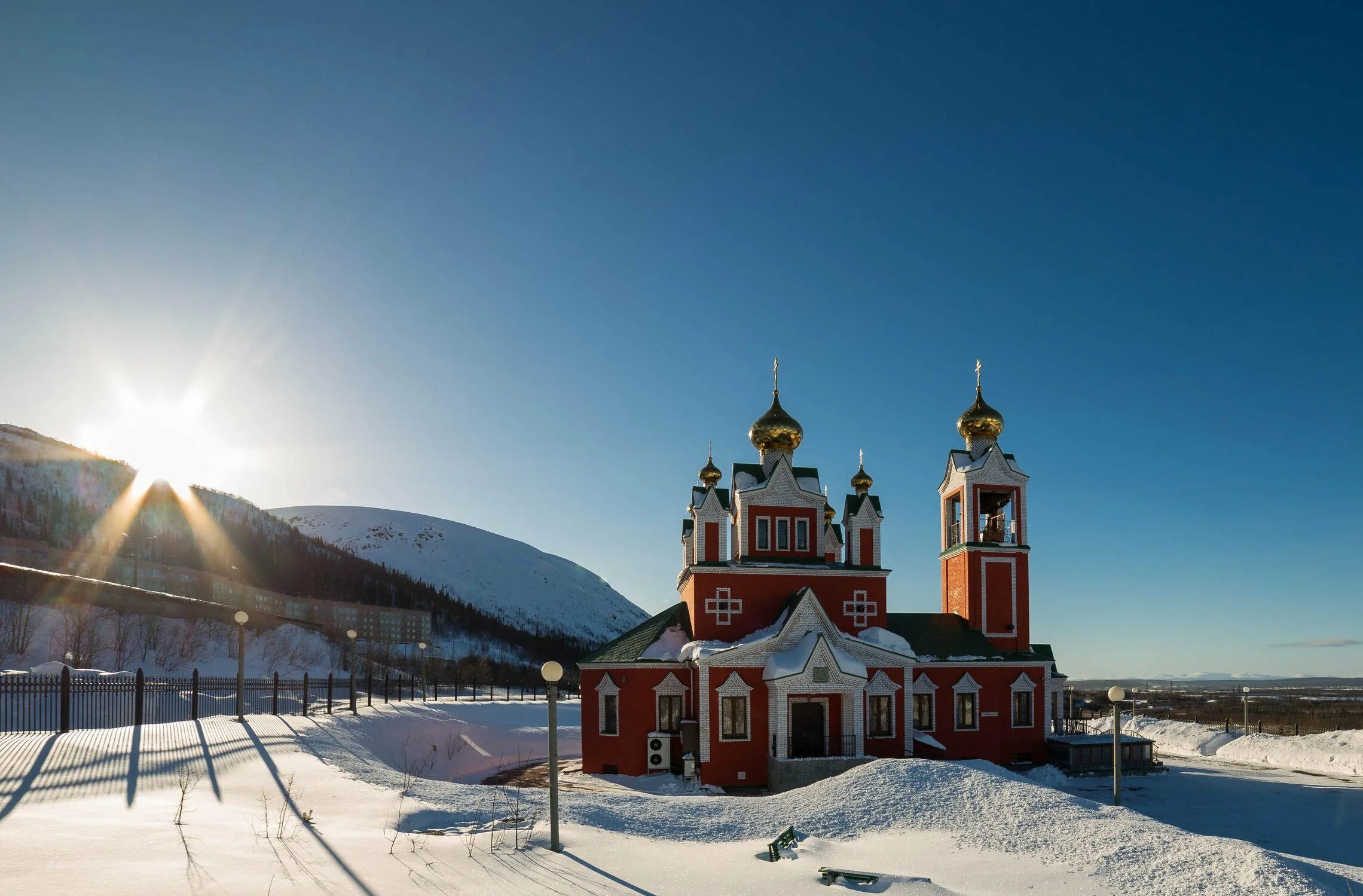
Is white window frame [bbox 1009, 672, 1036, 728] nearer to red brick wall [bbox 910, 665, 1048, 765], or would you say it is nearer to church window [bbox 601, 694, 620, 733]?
red brick wall [bbox 910, 665, 1048, 765]

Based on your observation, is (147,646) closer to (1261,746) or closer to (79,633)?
(79,633)

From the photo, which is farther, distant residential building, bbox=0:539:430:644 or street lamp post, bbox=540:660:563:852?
distant residential building, bbox=0:539:430:644

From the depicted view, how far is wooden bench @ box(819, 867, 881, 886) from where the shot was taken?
11328 millimetres

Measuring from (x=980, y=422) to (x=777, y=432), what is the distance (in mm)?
7920

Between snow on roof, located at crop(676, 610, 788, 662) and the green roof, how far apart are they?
84 cm

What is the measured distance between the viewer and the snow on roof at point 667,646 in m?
27.0

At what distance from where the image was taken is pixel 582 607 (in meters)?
A: 156

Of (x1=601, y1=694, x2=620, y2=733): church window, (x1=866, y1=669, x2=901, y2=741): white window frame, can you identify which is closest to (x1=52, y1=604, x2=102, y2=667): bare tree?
(x1=601, y1=694, x2=620, y2=733): church window

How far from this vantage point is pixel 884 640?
27531mm

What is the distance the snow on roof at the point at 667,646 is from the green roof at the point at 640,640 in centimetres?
9

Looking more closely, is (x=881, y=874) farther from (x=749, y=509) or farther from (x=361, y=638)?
(x=361, y=638)

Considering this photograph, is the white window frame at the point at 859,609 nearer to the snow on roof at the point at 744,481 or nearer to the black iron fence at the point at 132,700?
the snow on roof at the point at 744,481

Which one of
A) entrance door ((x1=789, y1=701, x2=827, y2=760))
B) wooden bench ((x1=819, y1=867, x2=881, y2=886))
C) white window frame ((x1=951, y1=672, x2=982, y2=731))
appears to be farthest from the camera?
white window frame ((x1=951, y1=672, x2=982, y2=731))

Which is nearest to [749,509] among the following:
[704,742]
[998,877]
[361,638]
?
[704,742]
